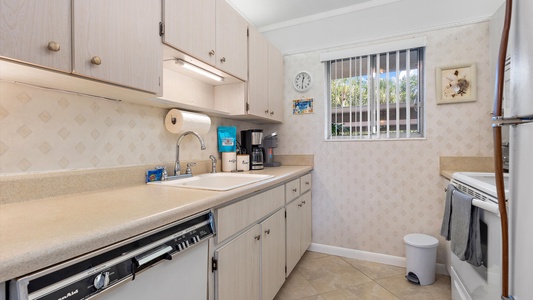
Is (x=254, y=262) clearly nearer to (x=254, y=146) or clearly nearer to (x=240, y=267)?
(x=240, y=267)

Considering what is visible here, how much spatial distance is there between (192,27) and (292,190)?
1.40 metres

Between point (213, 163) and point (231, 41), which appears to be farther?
point (213, 163)

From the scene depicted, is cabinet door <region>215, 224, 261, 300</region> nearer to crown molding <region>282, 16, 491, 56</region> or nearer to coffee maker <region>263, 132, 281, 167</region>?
coffee maker <region>263, 132, 281, 167</region>

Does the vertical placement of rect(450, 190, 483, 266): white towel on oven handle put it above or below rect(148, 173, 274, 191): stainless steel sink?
below

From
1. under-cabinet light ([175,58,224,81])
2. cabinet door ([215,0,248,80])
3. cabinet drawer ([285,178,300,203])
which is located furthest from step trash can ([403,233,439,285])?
under-cabinet light ([175,58,224,81])

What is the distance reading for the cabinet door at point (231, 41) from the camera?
1.68 metres

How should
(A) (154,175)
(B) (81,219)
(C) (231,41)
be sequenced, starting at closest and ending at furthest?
(B) (81,219)
(A) (154,175)
(C) (231,41)

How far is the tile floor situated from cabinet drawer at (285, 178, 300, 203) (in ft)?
2.33

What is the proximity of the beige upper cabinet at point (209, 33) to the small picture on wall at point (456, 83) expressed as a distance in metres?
1.73

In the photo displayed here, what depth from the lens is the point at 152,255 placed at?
0.79 meters

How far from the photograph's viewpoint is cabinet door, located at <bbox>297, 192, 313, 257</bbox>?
2.34m

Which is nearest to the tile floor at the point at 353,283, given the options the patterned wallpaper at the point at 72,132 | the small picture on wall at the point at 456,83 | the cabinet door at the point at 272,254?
the cabinet door at the point at 272,254

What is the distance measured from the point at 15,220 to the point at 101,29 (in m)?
0.73

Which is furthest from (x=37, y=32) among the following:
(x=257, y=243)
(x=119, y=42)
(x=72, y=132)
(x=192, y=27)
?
(x=257, y=243)
